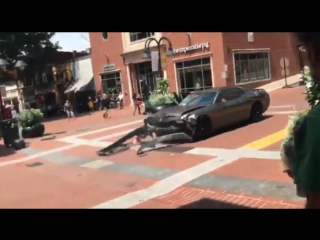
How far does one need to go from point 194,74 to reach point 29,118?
33.9 ft

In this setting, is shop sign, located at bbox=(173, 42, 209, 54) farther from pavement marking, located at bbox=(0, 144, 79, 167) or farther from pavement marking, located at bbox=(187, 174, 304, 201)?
pavement marking, located at bbox=(187, 174, 304, 201)

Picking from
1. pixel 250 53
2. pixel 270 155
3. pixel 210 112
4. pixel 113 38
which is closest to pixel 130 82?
pixel 113 38

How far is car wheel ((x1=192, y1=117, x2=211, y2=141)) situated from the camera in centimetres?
930

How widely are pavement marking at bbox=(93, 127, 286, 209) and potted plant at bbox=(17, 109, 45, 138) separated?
10733 mm

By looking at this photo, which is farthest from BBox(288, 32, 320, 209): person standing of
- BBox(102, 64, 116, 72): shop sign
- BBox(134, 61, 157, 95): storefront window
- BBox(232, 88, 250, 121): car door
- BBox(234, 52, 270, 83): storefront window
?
BBox(102, 64, 116, 72): shop sign

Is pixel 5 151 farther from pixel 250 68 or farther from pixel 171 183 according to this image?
pixel 250 68

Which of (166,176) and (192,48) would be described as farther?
(192,48)

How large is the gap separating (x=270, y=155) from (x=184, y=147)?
250cm

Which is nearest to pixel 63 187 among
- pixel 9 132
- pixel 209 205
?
pixel 209 205

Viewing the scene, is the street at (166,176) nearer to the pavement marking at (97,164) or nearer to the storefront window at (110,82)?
the pavement marking at (97,164)

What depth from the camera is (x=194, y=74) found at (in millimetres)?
21453

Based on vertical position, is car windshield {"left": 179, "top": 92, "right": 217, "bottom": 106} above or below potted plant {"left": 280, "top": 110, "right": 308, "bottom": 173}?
above
